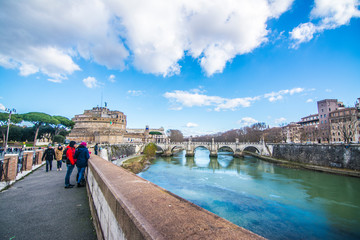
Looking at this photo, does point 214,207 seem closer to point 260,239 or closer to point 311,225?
point 311,225

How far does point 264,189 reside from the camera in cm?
1677

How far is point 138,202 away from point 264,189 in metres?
18.3

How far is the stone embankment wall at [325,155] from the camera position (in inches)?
878

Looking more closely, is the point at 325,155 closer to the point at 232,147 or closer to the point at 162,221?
the point at 232,147

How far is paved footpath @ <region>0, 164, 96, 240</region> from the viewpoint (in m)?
2.98

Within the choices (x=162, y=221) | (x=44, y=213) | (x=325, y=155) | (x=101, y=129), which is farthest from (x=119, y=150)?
(x=325, y=155)

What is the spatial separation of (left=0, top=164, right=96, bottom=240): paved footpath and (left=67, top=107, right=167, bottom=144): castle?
37132mm

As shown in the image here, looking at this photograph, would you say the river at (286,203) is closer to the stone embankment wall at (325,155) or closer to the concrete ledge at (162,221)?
the stone embankment wall at (325,155)

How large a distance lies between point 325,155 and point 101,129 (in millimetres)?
52525

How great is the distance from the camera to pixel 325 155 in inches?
1023

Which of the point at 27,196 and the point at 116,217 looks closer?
the point at 116,217

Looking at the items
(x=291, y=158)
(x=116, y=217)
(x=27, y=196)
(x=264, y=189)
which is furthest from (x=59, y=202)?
(x=291, y=158)

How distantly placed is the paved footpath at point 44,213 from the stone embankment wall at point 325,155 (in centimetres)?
3053

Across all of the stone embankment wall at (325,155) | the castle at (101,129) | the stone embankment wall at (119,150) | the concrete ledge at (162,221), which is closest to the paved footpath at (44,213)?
the concrete ledge at (162,221)
